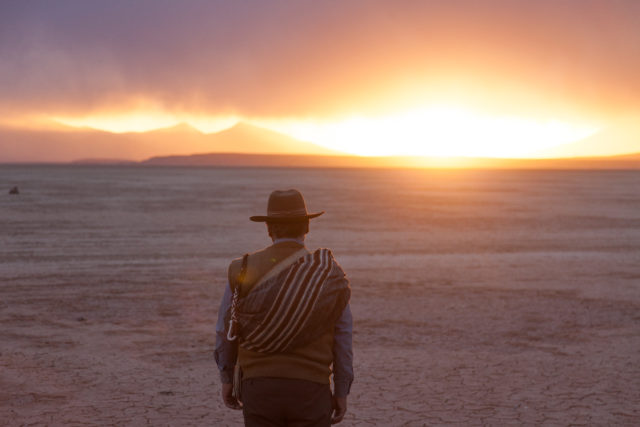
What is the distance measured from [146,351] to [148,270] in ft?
19.1

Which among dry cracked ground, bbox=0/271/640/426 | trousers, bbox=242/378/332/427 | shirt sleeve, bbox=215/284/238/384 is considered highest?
shirt sleeve, bbox=215/284/238/384

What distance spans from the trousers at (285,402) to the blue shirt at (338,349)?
0.11 metres

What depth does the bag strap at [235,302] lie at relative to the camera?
3.14 m

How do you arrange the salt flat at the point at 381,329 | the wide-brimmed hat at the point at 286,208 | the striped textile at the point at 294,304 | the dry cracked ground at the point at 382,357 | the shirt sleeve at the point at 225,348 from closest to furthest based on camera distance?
the striped textile at the point at 294,304, the wide-brimmed hat at the point at 286,208, the shirt sleeve at the point at 225,348, the dry cracked ground at the point at 382,357, the salt flat at the point at 381,329

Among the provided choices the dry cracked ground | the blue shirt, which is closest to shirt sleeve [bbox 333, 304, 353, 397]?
the blue shirt

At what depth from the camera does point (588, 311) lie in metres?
10.4

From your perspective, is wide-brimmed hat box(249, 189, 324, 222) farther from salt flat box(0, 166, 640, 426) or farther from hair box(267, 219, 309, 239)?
salt flat box(0, 166, 640, 426)

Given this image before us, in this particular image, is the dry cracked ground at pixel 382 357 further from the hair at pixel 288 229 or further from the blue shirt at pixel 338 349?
the hair at pixel 288 229

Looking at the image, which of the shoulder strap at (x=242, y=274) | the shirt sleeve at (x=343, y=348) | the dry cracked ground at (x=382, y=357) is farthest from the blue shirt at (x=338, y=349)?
the dry cracked ground at (x=382, y=357)

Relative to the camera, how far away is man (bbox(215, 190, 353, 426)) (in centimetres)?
307

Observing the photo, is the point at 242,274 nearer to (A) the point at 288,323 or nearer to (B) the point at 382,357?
(A) the point at 288,323

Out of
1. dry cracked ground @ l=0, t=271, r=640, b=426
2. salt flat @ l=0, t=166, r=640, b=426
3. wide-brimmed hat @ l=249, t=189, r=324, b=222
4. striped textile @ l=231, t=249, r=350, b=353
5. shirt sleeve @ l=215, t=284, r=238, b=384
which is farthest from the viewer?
salt flat @ l=0, t=166, r=640, b=426

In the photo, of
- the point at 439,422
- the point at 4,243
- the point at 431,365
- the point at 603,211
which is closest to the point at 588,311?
the point at 431,365

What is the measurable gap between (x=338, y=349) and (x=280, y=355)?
0.29 meters
